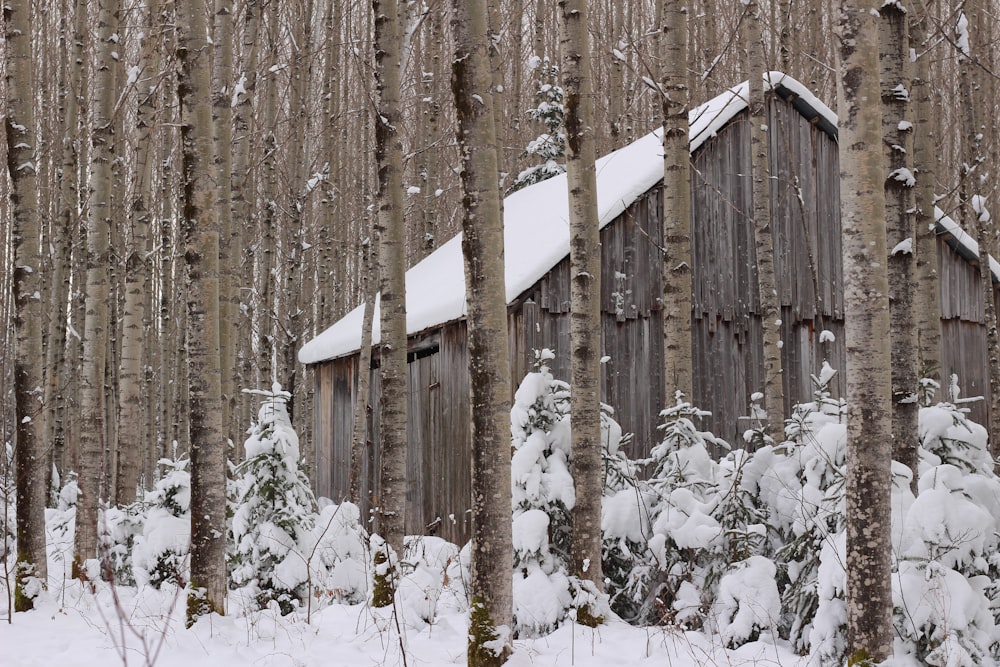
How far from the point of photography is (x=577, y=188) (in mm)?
6434

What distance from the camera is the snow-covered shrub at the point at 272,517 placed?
761 centimetres

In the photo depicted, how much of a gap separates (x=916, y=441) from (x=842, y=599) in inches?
45.1

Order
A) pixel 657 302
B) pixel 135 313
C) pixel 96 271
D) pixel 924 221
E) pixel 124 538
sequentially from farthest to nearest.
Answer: pixel 657 302, pixel 135 313, pixel 124 538, pixel 96 271, pixel 924 221

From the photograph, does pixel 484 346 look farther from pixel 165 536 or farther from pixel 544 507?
pixel 165 536

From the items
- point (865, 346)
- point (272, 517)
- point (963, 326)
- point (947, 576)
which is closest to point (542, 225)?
point (272, 517)

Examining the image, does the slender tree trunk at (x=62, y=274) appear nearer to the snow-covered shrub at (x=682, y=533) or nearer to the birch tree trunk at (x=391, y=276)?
the birch tree trunk at (x=391, y=276)

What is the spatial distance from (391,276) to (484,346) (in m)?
2.77

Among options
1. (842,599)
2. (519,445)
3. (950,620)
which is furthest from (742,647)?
(519,445)

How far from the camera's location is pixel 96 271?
882 cm

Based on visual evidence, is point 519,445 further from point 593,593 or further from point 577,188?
point 577,188

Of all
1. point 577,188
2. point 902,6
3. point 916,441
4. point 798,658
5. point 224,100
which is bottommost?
point 798,658

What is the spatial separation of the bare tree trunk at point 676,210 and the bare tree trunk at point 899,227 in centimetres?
243

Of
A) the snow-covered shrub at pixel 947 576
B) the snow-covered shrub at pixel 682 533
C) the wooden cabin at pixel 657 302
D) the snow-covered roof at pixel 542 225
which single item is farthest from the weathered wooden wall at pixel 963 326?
the snow-covered shrub at pixel 947 576

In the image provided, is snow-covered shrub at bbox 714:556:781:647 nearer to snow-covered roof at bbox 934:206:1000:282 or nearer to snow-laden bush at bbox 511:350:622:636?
snow-laden bush at bbox 511:350:622:636
